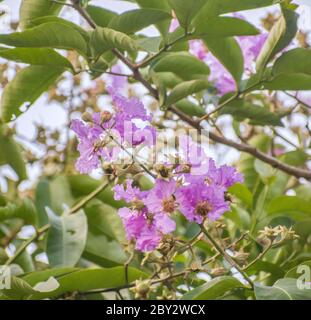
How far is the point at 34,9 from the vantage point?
54.5 inches

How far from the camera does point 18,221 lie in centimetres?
174

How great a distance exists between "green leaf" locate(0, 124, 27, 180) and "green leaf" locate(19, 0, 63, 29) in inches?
20.2

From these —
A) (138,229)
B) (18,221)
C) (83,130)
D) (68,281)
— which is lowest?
(18,221)

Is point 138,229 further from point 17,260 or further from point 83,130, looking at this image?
point 17,260

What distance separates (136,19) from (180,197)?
1.17 feet

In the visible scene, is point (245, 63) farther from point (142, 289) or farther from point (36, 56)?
point (142, 289)

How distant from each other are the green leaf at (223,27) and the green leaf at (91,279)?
42 centimetres

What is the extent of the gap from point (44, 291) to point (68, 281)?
60 mm

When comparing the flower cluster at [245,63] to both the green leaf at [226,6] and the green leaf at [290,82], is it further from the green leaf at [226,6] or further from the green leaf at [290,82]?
the green leaf at [226,6]

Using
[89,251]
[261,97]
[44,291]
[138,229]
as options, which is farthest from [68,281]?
[261,97]

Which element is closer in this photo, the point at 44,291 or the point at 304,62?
the point at 44,291

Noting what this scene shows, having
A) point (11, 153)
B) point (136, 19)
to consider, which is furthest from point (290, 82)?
point (11, 153)

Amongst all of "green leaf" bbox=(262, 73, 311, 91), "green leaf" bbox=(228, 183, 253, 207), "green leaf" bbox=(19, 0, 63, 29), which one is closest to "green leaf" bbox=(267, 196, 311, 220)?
"green leaf" bbox=(228, 183, 253, 207)

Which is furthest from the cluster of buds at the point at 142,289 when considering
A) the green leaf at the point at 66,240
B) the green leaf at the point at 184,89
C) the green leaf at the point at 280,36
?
the green leaf at the point at 280,36
